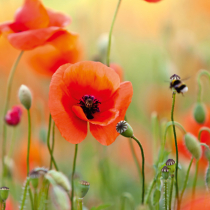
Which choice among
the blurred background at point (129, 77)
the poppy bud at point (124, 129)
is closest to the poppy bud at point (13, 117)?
the blurred background at point (129, 77)

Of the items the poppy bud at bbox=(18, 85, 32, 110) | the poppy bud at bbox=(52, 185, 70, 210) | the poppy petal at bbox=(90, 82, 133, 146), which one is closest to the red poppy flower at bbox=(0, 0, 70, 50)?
the poppy bud at bbox=(18, 85, 32, 110)

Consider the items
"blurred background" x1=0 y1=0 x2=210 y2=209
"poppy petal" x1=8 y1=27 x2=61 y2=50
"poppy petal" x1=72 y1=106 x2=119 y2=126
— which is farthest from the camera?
"blurred background" x1=0 y1=0 x2=210 y2=209

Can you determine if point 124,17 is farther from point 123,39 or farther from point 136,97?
point 136,97

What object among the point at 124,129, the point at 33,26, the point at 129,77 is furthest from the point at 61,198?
the point at 129,77

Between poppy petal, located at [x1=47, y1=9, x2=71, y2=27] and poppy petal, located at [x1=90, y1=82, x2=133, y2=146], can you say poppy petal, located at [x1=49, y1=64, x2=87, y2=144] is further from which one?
poppy petal, located at [x1=47, y1=9, x2=71, y2=27]

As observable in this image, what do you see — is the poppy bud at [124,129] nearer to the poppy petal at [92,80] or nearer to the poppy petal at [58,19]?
the poppy petal at [92,80]

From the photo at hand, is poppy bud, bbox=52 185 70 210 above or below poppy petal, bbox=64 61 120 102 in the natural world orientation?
below

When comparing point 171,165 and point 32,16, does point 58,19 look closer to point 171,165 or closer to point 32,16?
point 32,16
